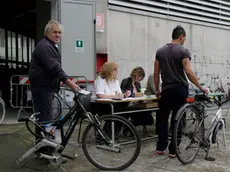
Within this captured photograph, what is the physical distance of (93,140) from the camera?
398 cm

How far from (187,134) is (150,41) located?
6.10 meters

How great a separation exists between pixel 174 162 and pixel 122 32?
5.62 metres

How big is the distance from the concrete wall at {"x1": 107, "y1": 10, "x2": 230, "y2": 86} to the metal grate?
0.25 metres

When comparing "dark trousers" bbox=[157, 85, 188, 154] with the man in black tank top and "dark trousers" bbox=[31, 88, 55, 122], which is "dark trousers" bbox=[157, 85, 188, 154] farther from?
"dark trousers" bbox=[31, 88, 55, 122]

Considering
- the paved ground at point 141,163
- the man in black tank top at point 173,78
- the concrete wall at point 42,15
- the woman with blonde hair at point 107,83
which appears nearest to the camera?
the paved ground at point 141,163

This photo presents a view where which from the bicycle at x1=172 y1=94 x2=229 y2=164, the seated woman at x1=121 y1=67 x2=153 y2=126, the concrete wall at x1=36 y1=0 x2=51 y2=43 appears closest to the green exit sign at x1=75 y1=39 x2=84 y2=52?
the seated woman at x1=121 y1=67 x2=153 y2=126

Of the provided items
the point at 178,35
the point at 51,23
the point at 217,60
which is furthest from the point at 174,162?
the point at 217,60

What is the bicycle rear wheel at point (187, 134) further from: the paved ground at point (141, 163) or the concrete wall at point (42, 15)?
the concrete wall at point (42, 15)

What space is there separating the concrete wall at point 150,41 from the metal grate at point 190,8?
0.25 m

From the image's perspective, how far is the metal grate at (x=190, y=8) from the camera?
967 cm

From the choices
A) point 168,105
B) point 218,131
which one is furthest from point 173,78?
point 218,131

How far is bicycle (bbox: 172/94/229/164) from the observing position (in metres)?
4.20

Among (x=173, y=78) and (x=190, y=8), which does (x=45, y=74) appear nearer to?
(x=173, y=78)

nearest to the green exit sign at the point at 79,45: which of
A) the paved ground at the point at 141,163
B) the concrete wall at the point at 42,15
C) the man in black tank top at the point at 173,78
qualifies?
the paved ground at the point at 141,163
